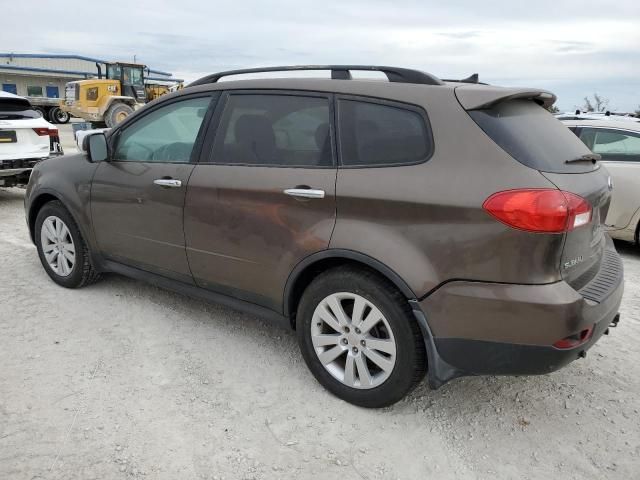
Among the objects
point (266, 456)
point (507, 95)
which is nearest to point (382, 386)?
point (266, 456)

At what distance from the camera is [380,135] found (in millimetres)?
2676

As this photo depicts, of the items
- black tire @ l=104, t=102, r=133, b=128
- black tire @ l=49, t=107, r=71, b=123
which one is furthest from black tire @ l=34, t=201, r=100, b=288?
black tire @ l=49, t=107, r=71, b=123

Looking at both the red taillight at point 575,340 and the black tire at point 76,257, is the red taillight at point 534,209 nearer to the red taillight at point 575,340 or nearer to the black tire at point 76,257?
the red taillight at point 575,340

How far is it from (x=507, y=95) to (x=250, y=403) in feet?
6.73

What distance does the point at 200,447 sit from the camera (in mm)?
2518

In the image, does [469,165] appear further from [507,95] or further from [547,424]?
[547,424]

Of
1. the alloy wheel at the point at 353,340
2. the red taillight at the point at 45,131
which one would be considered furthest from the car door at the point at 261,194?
the red taillight at the point at 45,131

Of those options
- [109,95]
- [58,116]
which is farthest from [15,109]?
[58,116]

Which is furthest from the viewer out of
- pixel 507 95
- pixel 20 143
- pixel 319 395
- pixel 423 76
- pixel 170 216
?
pixel 20 143

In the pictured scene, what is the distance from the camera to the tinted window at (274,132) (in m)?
2.88

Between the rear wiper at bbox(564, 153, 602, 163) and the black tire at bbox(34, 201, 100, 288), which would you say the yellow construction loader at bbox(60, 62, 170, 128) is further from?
the rear wiper at bbox(564, 153, 602, 163)

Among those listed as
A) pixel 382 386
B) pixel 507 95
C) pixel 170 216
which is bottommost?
pixel 382 386

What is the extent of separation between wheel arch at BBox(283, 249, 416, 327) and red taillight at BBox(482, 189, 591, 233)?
1.76 ft

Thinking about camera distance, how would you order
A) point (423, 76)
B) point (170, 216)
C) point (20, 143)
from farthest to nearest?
point (20, 143) → point (170, 216) → point (423, 76)
